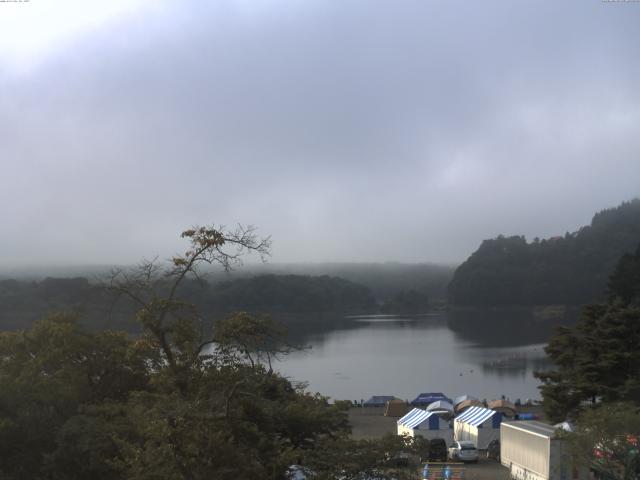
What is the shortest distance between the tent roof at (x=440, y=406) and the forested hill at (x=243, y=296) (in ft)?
26.7

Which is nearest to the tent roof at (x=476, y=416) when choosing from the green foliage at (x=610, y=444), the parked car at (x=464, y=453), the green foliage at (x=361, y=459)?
the parked car at (x=464, y=453)

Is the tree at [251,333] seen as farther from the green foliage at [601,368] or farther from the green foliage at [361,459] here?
the green foliage at [601,368]

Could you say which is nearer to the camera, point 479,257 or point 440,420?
point 440,420

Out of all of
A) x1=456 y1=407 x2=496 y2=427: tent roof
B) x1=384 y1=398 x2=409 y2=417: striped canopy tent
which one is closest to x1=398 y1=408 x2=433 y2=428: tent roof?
x1=456 y1=407 x2=496 y2=427: tent roof

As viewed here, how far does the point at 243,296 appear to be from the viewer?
59156 millimetres

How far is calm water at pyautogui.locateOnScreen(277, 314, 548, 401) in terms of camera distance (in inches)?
1033

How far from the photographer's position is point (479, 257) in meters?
76.3

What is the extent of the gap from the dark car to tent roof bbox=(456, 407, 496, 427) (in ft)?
4.31

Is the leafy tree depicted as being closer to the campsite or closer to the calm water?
the campsite

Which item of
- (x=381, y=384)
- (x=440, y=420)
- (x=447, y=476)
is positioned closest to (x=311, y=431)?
(x=447, y=476)

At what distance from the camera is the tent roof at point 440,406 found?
17203 millimetres

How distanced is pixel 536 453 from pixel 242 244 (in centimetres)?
688

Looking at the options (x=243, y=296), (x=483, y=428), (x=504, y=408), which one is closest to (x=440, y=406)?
(x=504, y=408)

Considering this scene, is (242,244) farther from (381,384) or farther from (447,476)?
(381,384)
